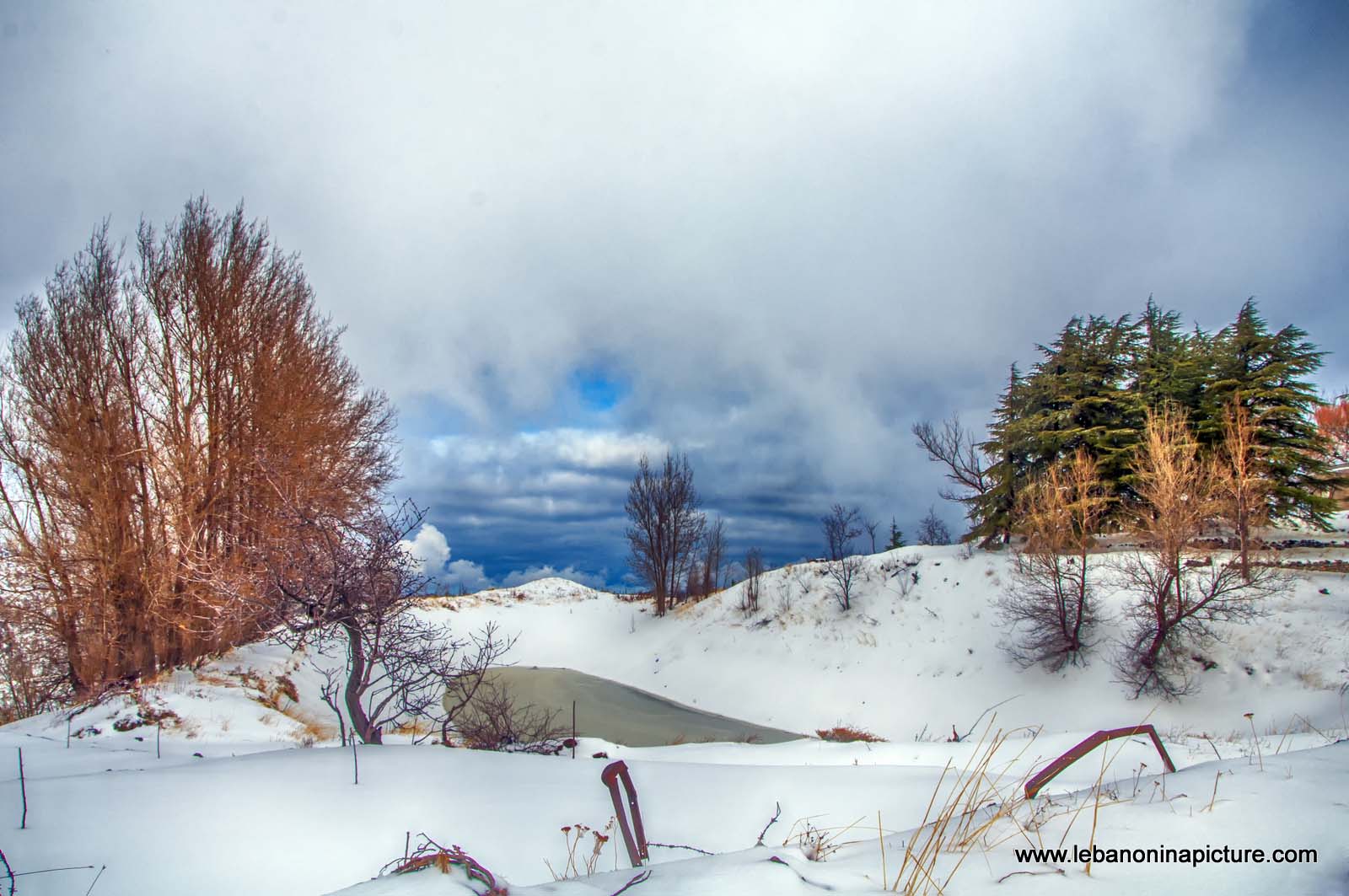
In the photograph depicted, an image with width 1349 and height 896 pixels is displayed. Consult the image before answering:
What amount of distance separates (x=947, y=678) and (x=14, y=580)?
2174 cm

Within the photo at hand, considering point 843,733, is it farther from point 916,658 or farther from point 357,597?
point 357,597

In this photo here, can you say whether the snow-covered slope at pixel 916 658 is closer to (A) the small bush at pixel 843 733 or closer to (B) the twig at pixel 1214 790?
(A) the small bush at pixel 843 733

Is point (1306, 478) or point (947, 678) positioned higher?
point (1306, 478)

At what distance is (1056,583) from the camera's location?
1641cm

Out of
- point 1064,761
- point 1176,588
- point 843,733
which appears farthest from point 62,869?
point 1176,588

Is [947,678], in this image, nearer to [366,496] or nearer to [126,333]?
[366,496]

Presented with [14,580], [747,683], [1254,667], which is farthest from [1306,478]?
[14,580]

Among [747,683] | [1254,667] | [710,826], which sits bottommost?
[747,683]

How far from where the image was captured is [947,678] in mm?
18672

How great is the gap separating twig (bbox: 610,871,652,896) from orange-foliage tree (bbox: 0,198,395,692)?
10446 millimetres

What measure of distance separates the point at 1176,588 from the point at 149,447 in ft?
74.4

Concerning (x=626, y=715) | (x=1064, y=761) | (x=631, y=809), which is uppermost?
(x=1064, y=761)

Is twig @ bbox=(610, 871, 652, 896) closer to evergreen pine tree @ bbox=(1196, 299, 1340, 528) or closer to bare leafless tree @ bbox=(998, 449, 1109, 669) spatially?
bare leafless tree @ bbox=(998, 449, 1109, 669)

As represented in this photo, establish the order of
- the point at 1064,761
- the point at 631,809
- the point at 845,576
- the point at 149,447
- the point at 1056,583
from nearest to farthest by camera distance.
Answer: the point at 1064,761 < the point at 631,809 < the point at 149,447 < the point at 1056,583 < the point at 845,576
